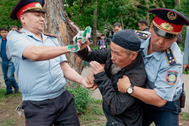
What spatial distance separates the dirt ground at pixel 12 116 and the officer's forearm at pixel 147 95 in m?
2.39

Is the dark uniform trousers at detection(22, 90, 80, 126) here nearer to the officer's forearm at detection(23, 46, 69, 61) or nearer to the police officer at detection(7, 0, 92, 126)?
the police officer at detection(7, 0, 92, 126)

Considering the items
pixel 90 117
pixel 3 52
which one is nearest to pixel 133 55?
pixel 90 117

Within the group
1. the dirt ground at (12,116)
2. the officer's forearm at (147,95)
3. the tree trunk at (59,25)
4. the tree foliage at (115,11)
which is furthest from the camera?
the tree foliage at (115,11)

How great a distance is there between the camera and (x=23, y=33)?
186 cm

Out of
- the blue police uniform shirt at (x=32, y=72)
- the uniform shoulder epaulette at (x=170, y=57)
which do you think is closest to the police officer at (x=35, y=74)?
the blue police uniform shirt at (x=32, y=72)

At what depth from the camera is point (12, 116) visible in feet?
14.4

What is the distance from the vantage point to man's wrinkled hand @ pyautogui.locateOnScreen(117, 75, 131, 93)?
62.5 inches

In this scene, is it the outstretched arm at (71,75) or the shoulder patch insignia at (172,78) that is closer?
the shoulder patch insignia at (172,78)

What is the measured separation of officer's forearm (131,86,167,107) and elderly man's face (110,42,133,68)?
28 cm

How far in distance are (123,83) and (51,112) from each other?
0.94m

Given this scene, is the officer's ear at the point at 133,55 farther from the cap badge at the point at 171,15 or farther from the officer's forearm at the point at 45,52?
the officer's forearm at the point at 45,52

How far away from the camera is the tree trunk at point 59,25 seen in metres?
4.04

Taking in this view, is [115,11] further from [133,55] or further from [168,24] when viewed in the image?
[133,55]

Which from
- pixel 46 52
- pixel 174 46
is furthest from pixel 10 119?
pixel 174 46
